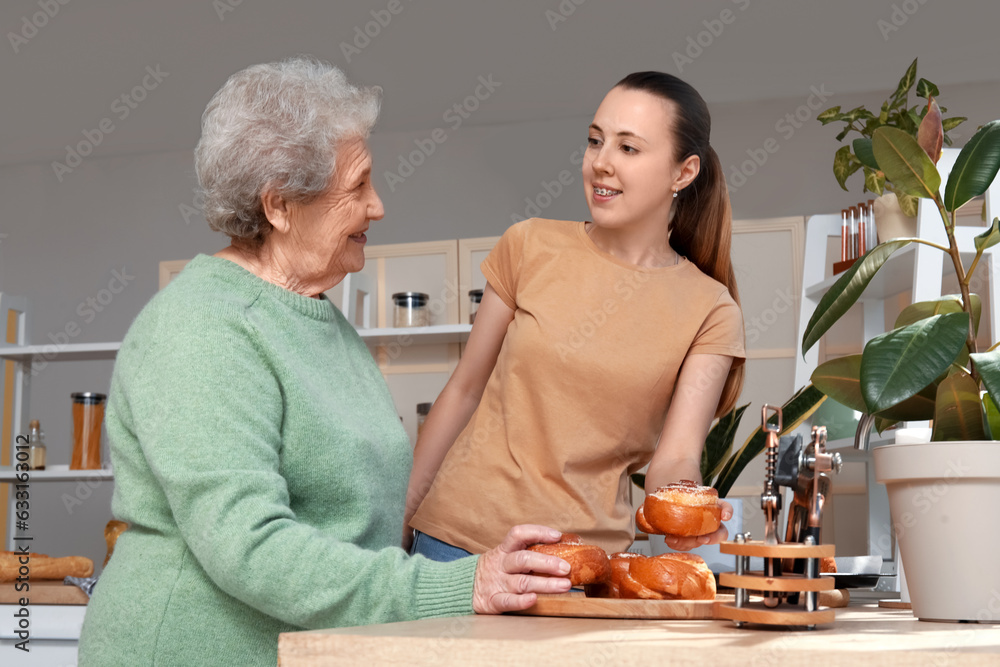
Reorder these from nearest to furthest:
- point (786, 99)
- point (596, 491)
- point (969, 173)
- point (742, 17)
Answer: point (969, 173), point (596, 491), point (742, 17), point (786, 99)

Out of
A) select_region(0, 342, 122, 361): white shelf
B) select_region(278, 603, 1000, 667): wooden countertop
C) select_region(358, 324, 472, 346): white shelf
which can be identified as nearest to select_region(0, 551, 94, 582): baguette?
select_region(0, 342, 122, 361): white shelf

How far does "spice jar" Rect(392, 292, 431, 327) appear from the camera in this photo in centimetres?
326

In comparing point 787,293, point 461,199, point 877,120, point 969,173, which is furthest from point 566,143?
point 969,173

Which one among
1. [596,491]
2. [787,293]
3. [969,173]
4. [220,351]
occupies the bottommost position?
[596,491]

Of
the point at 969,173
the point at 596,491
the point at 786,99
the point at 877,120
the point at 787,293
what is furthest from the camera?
the point at 786,99

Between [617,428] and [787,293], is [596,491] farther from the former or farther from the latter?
[787,293]

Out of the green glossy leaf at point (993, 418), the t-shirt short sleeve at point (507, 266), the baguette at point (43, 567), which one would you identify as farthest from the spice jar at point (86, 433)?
the green glossy leaf at point (993, 418)

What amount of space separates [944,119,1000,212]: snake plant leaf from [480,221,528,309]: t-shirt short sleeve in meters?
0.76

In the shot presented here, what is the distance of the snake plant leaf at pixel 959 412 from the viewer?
2.87ft

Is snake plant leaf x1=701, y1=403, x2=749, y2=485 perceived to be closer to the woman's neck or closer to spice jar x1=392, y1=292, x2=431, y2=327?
the woman's neck

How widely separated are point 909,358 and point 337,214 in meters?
0.68

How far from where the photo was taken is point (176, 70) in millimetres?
4172

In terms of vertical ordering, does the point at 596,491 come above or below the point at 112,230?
below

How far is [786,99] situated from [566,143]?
1.10 meters
